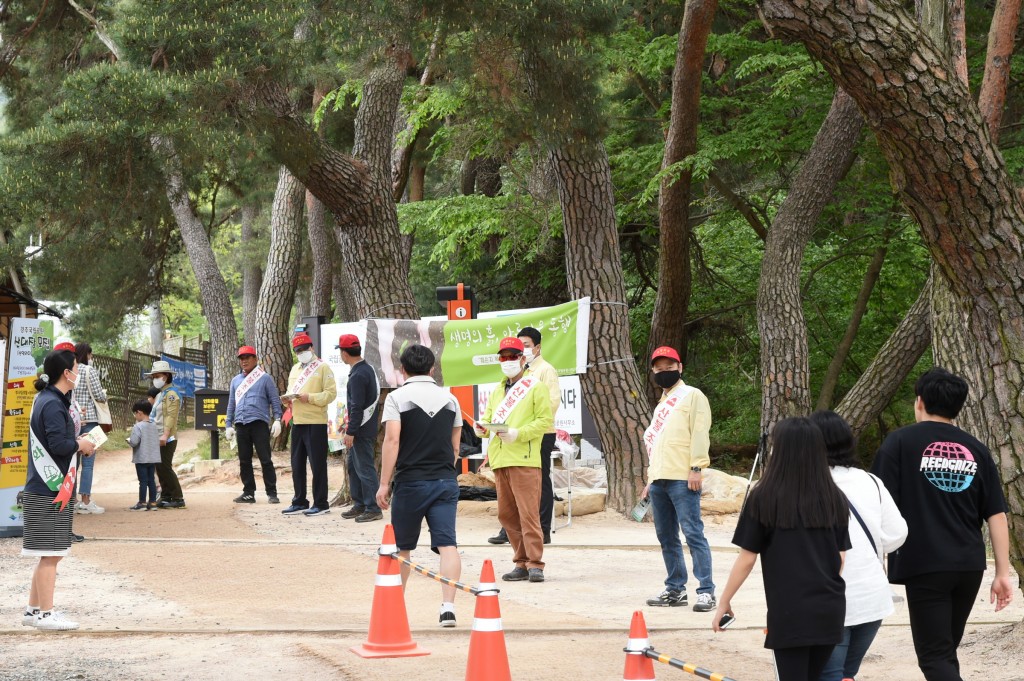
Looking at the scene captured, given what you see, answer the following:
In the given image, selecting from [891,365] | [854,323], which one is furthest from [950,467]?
[854,323]

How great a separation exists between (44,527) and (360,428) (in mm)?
A: 5203

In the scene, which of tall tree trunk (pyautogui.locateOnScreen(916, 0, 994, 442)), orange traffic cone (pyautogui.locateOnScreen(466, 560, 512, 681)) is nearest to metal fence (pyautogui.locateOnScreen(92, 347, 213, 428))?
tall tree trunk (pyautogui.locateOnScreen(916, 0, 994, 442))

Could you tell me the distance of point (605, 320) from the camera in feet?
43.6

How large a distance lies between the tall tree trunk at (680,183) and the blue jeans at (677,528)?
7.79 m

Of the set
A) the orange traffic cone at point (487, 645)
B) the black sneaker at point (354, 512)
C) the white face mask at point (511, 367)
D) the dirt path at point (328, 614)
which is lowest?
the dirt path at point (328, 614)

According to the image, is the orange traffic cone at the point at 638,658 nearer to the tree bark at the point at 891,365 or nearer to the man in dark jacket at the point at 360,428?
the man in dark jacket at the point at 360,428

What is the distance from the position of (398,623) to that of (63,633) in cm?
217

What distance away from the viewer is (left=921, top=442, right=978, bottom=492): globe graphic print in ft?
15.1

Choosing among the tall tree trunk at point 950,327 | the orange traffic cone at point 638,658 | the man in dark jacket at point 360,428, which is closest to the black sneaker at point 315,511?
the man in dark jacket at point 360,428

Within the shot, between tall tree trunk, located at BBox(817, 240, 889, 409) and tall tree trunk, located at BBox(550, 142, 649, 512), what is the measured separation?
5.50m

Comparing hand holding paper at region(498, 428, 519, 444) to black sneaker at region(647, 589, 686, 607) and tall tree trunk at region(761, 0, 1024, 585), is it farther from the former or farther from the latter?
tall tree trunk at region(761, 0, 1024, 585)

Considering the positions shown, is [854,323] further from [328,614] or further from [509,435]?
[328,614]

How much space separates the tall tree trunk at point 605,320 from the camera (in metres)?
13.2

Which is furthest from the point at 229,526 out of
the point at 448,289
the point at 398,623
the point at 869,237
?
the point at 869,237
